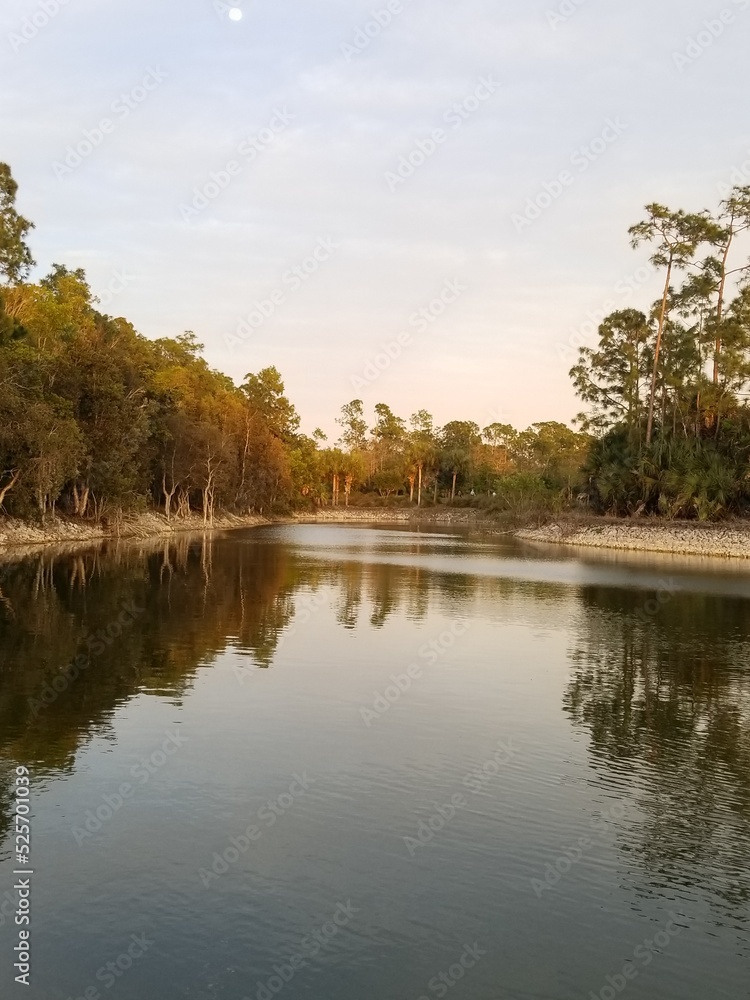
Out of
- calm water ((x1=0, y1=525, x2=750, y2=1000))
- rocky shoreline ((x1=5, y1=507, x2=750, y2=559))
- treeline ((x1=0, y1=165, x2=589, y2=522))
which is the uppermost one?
treeline ((x1=0, y1=165, x2=589, y2=522))

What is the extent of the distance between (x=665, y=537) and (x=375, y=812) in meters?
51.5

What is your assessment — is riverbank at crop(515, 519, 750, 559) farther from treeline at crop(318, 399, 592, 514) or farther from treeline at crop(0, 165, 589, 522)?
treeline at crop(318, 399, 592, 514)

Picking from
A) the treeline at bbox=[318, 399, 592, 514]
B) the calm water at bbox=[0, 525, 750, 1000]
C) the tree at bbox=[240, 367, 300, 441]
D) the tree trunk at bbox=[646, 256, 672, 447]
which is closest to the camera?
the calm water at bbox=[0, 525, 750, 1000]

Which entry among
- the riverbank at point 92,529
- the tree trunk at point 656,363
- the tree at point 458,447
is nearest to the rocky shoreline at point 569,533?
the riverbank at point 92,529

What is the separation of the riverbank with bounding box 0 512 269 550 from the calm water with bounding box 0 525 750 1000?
26.1 metres

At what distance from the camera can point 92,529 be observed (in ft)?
177

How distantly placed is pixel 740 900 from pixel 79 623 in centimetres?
1638

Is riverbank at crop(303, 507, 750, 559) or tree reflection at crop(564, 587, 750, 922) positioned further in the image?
riverbank at crop(303, 507, 750, 559)

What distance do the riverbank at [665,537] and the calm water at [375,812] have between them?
34.9 meters

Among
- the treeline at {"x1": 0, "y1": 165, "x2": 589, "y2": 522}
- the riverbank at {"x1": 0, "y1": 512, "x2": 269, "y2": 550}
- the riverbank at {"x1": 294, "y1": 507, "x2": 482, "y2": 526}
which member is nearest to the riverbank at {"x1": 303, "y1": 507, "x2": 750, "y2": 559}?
the treeline at {"x1": 0, "y1": 165, "x2": 589, "y2": 522}

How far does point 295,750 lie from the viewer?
11.5 metres

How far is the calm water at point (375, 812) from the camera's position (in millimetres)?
6605

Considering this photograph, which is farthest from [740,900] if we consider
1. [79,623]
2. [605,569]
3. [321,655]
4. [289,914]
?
[605,569]

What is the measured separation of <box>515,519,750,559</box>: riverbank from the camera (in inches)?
2106
